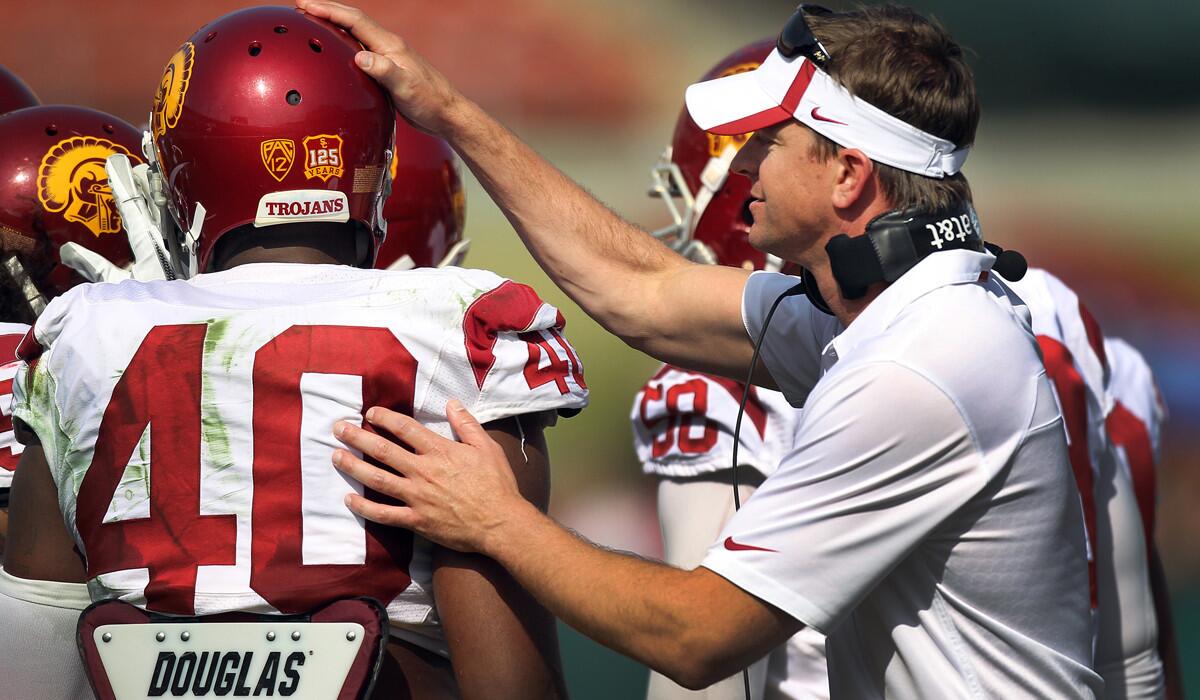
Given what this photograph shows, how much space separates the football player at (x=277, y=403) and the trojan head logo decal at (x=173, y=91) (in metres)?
0.05

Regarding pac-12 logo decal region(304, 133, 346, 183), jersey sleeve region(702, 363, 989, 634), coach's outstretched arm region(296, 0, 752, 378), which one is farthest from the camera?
coach's outstretched arm region(296, 0, 752, 378)

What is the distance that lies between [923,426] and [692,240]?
1.80 metres

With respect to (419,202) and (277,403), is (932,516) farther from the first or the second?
(419,202)

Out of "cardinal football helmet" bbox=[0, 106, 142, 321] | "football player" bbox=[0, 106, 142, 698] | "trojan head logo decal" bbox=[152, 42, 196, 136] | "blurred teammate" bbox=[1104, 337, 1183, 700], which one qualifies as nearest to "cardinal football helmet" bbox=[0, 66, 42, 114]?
"football player" bbox=[0, 106, 142, 698]

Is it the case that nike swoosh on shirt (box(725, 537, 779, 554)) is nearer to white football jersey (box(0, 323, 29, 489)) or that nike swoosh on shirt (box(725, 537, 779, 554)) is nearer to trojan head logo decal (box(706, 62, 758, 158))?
white football jersey (box(0, 323, 29, 489))

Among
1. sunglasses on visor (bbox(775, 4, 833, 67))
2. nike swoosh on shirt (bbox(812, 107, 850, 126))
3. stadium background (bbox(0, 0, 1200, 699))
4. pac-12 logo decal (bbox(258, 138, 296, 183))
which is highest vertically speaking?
sunglasses on visor (bbox(775, 4, 833, 67))

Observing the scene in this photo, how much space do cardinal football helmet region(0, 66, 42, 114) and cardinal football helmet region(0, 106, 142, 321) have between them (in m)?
0.83

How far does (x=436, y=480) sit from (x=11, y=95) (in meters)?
→ 2.39

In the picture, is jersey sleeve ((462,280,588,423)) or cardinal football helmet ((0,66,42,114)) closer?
jersey sleeve ((462,280,588,423))

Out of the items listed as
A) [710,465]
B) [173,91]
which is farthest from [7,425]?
[710,465]

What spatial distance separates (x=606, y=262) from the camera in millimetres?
2551

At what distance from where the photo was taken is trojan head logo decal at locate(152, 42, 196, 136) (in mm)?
2018

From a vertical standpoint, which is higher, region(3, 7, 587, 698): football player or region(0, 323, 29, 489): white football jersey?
region(3, 7, 587, 698): football player

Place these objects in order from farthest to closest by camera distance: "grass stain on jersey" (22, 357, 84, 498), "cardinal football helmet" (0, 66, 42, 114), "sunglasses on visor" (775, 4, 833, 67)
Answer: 1. "cardinal football helmet" (0, 66, 42, 114)
2. "sunglasses on visor" (775, 4, 833, 67)
3. "grass stain on jersey" (22, 357, 84, 498)
